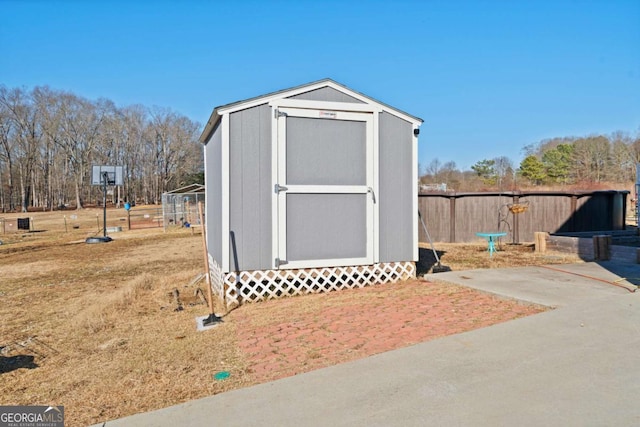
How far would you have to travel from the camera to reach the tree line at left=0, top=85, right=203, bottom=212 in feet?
168

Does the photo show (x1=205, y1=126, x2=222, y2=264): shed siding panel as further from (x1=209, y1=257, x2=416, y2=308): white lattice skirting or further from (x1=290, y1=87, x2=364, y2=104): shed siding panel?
(x1=290, y1=87, x2=364, y2=104): shed siding panel

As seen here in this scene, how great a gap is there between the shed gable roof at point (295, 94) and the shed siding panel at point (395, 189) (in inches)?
4.8

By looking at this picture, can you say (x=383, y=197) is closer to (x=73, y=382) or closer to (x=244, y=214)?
(x=244, y=214)

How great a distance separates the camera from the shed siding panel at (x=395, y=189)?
738 cm

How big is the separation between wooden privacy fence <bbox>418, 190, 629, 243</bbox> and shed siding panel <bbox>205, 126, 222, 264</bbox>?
841 centimetres

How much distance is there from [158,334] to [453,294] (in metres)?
3.97

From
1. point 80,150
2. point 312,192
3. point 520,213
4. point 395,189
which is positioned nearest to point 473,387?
point 312,192

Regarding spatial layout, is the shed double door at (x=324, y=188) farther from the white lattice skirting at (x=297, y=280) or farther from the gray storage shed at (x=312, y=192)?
the white lattice skirting at (x=297, y=280)

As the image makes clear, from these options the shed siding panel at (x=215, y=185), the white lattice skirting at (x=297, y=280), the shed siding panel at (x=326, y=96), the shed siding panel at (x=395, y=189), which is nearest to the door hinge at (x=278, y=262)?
the white lattice skirting at (x=297, y=280)

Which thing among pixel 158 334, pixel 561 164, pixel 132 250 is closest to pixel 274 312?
pixel 158 334

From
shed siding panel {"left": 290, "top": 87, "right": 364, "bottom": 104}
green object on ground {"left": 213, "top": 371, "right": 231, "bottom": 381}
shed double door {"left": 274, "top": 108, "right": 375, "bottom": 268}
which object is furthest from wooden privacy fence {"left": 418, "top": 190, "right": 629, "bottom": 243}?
green object on ground {"left": 213, "top": 371, "right": 231, "bottom": 381}

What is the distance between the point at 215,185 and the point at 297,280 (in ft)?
7.69

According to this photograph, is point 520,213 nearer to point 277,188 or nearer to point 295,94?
point 295,94

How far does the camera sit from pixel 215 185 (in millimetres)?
7832
